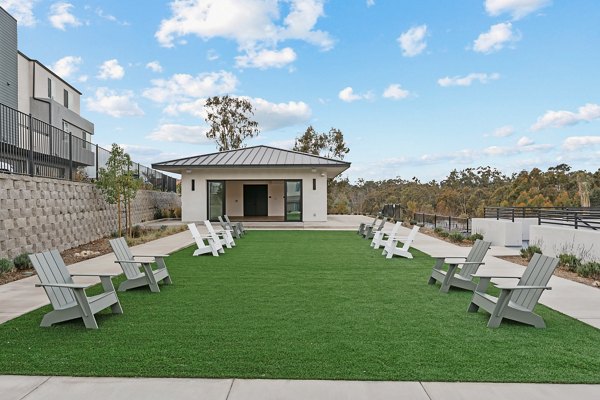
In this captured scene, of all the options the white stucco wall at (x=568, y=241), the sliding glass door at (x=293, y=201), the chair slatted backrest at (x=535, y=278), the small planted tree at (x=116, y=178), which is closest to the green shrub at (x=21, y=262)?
the small planted tree at (x=116, y=178)

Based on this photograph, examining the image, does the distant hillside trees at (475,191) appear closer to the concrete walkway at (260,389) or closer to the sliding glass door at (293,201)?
the sliding glass door at (293,201)

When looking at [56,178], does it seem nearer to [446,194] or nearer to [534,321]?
[534,321]

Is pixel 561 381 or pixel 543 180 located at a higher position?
pixel 543 180

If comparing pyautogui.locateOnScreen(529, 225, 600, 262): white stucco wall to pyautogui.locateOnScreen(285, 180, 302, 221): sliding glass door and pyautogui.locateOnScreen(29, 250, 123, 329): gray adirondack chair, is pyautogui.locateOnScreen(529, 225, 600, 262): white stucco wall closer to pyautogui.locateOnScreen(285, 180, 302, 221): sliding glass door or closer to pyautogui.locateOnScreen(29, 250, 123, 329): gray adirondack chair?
pyautogui.locateOnScreen(29, 250, 123, 329): gray adirondack chair

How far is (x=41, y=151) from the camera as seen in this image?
11828 mm

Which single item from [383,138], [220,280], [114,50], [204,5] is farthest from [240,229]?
[383,138]

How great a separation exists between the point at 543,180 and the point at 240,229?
2945 cm

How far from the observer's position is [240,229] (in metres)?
18.1

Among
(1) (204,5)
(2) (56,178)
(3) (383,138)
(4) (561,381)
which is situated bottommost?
(4) (561,381)

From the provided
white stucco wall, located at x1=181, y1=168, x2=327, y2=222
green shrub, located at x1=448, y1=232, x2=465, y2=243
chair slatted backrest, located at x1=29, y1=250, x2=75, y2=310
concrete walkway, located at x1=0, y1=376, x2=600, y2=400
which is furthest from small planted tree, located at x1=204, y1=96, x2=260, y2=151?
concrete walkway, located at x1=0, y1=376, x2=600, y2=400

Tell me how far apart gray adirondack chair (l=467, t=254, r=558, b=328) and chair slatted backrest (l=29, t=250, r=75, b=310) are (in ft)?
17.0

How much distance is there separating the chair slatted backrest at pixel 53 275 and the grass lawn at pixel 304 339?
0.32 metres

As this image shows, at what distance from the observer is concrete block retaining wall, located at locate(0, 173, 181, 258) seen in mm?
9805

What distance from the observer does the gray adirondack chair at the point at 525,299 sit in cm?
535
